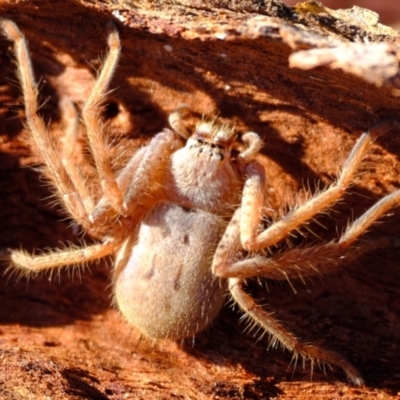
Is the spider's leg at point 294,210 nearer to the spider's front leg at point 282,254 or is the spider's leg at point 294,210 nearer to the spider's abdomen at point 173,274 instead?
the spider's front leg at point 282,254

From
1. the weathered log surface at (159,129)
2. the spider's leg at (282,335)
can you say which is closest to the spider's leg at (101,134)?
the weathered log surface at (159,129)

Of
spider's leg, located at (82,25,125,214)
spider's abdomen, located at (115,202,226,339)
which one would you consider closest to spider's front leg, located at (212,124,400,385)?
spider's abdomen, located at (115,202,226,339)

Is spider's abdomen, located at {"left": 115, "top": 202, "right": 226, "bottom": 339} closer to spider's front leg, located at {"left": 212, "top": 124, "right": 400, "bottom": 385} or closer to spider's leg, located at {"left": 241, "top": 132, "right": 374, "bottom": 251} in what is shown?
spider's front leg, located at {"left": 212, "top": 124, "right": 400, "bottom": 385}

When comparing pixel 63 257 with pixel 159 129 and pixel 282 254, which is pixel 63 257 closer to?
pixel 159 129

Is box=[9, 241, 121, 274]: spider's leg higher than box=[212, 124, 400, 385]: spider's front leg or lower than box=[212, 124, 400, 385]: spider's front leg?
lower

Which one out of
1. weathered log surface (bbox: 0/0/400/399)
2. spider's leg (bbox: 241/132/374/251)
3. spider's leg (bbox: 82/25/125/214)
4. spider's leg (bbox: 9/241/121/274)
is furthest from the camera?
spider's leg (bbox: 9/241/121/274)

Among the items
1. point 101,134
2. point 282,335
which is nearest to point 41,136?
point 101,134
